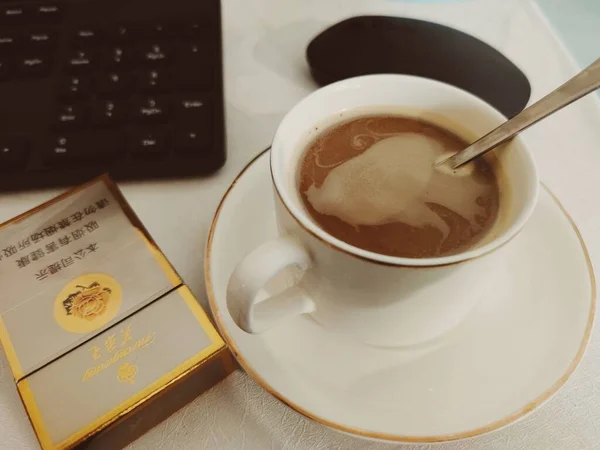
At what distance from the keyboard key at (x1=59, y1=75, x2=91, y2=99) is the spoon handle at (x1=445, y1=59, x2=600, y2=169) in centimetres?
41

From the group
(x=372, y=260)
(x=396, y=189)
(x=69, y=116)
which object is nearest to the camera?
(x=372, y=260)

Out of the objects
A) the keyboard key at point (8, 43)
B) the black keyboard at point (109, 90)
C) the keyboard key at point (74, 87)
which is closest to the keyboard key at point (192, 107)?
the black keyboard at point (109, 90)

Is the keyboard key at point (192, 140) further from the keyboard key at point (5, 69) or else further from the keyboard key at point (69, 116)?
the keyboard key at point (5, 69)

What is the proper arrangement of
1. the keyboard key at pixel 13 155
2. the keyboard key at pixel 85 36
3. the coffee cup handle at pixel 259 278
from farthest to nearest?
the keyboard key at pixel 85 36, the keyboard key at pixel 13 155, the coffee cup handle at pixel 259 278

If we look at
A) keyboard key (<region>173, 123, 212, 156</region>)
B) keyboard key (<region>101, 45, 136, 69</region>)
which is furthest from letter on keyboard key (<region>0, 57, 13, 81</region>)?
keyboard key (<region>173, 123, 212, 156</region>)

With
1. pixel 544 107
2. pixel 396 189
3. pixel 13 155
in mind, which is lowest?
pixel 13 155

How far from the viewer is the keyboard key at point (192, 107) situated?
564 millimetres

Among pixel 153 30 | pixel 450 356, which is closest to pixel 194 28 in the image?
pixel 153 30

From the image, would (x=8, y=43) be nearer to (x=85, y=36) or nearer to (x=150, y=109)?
(x=85, y=36)

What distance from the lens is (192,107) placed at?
571 mm

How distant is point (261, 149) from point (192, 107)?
0.28 ft

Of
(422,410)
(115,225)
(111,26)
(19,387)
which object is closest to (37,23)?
(111,26)

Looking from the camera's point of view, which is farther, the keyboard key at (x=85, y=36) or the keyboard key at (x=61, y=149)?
the keyboard key at (x=85, y=36)

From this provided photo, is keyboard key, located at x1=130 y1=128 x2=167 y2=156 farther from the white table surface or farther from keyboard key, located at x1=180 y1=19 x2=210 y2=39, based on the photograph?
keyboard key, located at x1=180 y1=19 x2=210 y2=39
